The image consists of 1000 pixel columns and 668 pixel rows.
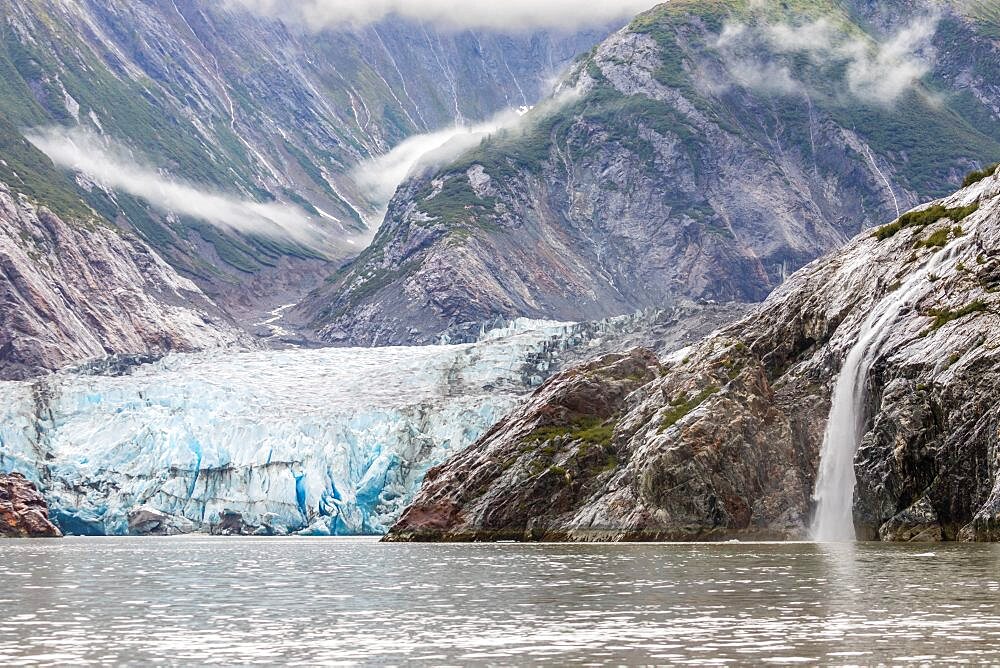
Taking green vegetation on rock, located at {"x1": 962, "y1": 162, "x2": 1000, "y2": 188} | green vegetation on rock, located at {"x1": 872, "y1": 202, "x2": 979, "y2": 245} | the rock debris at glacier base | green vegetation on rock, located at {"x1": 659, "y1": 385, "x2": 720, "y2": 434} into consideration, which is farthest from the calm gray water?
the rock debris at glacier base

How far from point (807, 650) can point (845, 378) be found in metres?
60.0

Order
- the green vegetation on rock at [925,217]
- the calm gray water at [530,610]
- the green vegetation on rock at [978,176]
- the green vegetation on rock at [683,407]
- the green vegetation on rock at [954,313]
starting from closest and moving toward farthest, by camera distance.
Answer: the calm gray water at [530,610]
the green vegetation on rock at [954,313]
the green vegetation on rock at [925,217]
the green vegetation on rock at [683,407]
the green vegetation on rock at [978,176]

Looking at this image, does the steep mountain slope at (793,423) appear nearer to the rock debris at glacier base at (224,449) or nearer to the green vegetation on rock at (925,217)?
the green vegetation on rock at (925,217)

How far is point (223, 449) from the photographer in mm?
155500

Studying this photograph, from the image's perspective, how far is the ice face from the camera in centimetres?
15288

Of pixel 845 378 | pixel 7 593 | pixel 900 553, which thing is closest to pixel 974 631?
pixel 900 553

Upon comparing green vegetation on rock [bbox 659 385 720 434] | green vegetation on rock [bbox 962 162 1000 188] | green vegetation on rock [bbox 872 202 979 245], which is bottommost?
green vegetation on rock [bbox 659 385 720 434]

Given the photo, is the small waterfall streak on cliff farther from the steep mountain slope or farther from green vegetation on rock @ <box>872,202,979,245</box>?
green vegetation on rock @ <box>872,202,979,245</box>

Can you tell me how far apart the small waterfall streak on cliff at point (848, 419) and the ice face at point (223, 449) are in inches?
2730

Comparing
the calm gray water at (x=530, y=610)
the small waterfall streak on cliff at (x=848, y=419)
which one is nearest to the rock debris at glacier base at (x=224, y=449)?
the small waterfall streak on cliff at (x=848, y=419)

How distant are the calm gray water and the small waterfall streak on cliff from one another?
1344 cm

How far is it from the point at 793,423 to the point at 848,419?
25.8ft

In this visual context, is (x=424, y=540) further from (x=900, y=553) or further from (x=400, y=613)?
(x=400, y=613)

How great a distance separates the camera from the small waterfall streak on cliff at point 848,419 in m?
84.9
